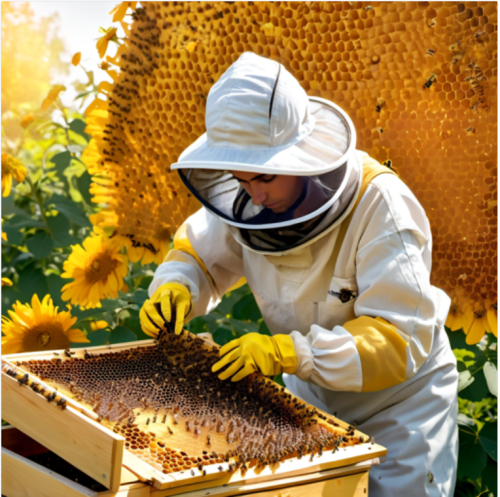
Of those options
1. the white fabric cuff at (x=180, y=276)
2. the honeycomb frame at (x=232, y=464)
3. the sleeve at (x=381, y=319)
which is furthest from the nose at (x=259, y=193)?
the honeycomb frame at (x=232, y=464)

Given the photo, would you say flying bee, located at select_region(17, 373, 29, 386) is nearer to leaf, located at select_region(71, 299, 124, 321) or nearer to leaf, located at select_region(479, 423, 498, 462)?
leaf, located at select_region(71, 299, 124, 321)

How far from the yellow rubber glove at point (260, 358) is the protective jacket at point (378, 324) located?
4 centimetres

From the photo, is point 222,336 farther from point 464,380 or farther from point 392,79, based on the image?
point 392,79

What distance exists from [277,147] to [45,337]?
201 cm

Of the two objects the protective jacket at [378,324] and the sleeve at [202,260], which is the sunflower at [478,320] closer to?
the protective jacket at [378,324]

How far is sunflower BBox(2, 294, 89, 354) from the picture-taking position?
Answer: 328cm

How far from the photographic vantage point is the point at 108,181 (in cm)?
383

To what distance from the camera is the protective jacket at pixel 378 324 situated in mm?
2188

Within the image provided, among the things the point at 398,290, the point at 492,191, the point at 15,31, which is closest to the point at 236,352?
the point at 398,290

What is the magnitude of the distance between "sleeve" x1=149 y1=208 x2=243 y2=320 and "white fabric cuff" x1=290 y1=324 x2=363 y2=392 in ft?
3.07

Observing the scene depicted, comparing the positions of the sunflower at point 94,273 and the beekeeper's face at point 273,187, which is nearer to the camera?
the beekeeper's face at point 273,187

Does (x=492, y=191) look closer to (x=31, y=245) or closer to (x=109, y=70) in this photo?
(x=109, y=70)

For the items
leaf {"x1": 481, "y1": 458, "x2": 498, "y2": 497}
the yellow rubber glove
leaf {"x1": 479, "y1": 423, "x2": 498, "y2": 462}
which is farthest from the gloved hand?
leaf {"x1": 481, "y1": 458, "x2": 498, "y2": 497}

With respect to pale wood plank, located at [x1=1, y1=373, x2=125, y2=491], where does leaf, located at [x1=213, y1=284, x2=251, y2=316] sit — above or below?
below
